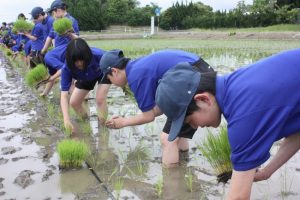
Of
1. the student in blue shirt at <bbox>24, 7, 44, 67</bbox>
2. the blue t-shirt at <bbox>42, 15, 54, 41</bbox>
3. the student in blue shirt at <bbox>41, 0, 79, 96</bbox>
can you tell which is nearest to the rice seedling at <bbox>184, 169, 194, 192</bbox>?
the student in blue shirt at <bbox>41, 0, 79, 96</bbox>

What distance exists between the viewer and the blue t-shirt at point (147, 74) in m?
2.98

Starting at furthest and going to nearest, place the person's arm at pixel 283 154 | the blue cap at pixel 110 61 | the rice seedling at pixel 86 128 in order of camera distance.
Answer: the rice seedling at pixel 86 128, the blue cap at pixel 110 61, the person's arm at pixel 283 154

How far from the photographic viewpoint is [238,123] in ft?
5.11

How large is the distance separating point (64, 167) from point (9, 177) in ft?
1.35

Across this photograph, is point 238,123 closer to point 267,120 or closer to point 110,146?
point 267,120

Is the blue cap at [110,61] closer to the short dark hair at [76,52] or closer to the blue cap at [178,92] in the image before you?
the short dark hair at [76,52]

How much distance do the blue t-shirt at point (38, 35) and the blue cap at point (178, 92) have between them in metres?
7.15

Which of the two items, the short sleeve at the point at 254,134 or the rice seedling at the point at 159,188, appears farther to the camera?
the rice seedling at the point at 159,188

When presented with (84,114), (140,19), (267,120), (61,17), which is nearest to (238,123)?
(267,120)

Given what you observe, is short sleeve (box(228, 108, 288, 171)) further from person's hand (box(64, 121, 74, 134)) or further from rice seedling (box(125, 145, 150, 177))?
person's hand (box(64, 121, 74, 134))

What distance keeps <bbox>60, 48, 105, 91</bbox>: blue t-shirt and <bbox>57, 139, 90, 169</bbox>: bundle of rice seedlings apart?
3.73ft

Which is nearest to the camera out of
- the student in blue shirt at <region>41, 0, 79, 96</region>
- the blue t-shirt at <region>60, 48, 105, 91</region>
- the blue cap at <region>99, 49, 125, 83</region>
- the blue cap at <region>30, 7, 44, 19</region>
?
the blue cap at <region>99, 49, 125, 83</region>

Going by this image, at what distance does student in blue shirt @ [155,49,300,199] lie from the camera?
5.08 ft

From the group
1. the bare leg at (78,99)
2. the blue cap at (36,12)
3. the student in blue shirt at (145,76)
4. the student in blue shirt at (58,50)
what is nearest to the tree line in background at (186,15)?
the blue cap at (36,12)
